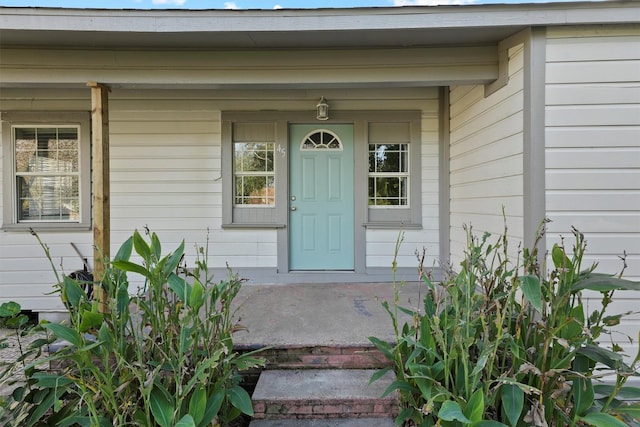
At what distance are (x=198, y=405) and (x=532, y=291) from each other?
61.0 inches

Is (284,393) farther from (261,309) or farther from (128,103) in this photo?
(128,103)

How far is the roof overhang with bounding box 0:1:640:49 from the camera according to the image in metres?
2.58

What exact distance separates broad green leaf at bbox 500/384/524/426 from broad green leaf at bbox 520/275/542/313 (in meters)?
0.38

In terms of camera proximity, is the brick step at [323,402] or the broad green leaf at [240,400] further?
the brick step at [323,402]

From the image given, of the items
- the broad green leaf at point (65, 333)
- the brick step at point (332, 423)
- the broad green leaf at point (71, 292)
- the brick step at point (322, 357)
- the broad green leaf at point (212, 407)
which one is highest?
the broad green leaf at point (71, 292)

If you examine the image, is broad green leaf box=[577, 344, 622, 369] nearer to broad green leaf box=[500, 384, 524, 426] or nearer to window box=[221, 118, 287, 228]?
broad green leaf box=[500, 384, 524, 426]

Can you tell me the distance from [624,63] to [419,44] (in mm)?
1546

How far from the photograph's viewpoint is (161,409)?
153 cm

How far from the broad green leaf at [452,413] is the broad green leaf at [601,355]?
2.42ft

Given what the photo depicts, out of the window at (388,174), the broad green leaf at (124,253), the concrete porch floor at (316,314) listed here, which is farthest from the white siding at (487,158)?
the broad green leaf at (124,253)

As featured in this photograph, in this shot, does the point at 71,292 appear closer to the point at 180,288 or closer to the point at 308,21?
the point at 180,288

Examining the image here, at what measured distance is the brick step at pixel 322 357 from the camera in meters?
2.33

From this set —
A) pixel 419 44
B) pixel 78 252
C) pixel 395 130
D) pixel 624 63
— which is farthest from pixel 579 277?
pixel 78 252

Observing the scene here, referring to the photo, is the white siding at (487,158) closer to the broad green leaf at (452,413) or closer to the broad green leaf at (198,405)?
the broad green leaf at (452,413)
